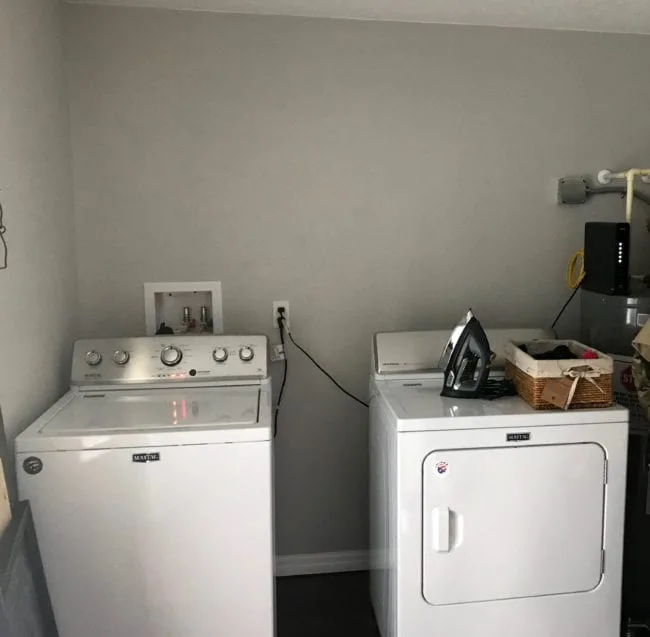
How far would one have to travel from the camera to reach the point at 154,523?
5.67ft

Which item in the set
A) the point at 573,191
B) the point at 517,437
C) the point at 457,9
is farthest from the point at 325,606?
the point at 457,9

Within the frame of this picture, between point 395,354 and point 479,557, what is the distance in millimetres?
715

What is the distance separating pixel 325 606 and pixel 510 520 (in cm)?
90

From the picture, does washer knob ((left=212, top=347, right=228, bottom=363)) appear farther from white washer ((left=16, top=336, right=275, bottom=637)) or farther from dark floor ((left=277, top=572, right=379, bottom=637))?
dark floor ((left=277, top=572, right=379, bottom=637))

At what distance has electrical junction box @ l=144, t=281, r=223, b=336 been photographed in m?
2.43

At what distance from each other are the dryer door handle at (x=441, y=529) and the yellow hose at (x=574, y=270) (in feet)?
3.82

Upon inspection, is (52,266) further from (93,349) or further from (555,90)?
(555,90)

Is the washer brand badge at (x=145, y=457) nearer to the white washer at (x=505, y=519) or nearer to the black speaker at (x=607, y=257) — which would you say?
the white washer at (x=505, y=519)

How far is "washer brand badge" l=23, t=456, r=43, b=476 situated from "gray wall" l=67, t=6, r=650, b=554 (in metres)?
0.82

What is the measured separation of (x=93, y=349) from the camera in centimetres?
219

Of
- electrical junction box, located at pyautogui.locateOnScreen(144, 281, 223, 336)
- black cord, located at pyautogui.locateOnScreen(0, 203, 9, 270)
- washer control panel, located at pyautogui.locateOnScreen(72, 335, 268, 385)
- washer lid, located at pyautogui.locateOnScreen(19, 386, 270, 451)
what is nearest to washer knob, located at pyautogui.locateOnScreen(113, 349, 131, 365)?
washer control panel, located at pyautogui.locateOnScreen(72, 335, 268, 385)

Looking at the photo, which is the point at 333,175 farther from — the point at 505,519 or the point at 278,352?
the point at 505,519

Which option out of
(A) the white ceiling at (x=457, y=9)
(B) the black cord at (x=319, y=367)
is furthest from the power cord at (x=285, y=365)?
(A) the white ceiling at (x=457, y=9)

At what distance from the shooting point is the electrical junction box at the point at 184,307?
2.43 m
